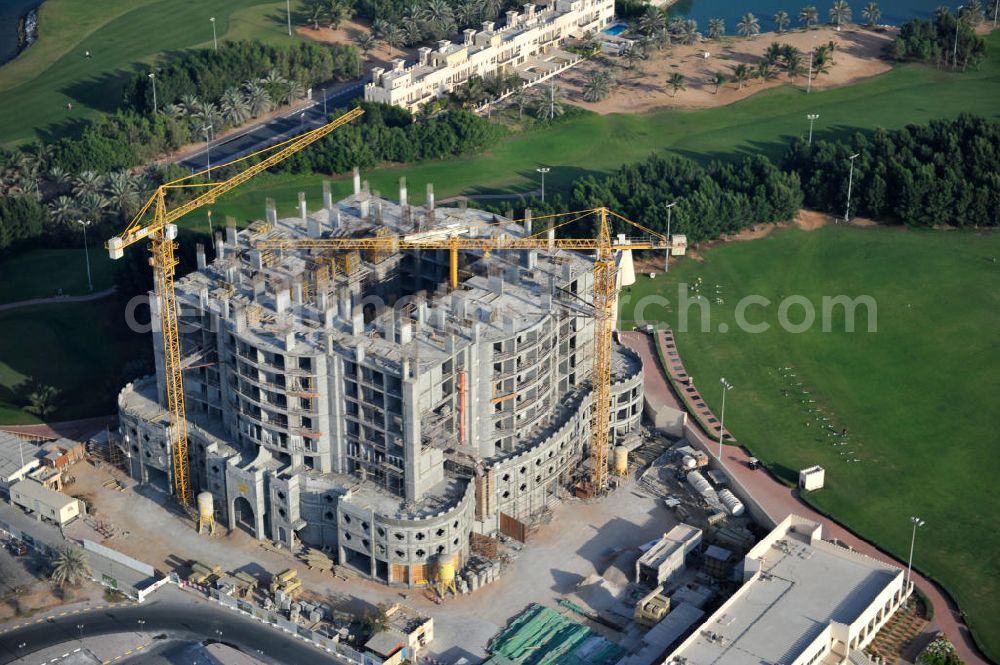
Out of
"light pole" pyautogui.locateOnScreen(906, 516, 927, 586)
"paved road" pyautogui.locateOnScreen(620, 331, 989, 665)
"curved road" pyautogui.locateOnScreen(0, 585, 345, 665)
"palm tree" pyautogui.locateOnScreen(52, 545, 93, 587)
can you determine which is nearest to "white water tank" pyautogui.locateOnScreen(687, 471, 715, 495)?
"paved road" pyautogui.locateOnScreen(620, 331, 989, 665)

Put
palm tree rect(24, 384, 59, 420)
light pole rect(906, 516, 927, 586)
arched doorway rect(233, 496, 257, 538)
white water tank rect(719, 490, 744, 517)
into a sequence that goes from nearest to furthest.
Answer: light pole rect(906, 516, 927, 586) < arched doorway rect(233, 496, 257, 538) < white water tank rect(719, 490, 744, 517) < palm tree rect(24, 384, 59, 420)

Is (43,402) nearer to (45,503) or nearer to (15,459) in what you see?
(15,459)

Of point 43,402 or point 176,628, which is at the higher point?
point 43,402

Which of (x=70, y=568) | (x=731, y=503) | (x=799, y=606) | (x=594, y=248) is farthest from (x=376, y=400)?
(x=799, y=606)

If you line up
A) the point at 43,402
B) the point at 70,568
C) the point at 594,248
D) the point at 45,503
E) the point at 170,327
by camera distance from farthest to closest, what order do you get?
the point at 43,402, the point at 594,248, the point at 45,503, the point at 170,327, the point at 70,568

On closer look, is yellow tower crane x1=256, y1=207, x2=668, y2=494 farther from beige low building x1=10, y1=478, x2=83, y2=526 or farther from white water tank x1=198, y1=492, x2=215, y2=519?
beige low building x1=10, y1=478, x2=83, y2=526

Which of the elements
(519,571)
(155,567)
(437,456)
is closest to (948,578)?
(519,571)
